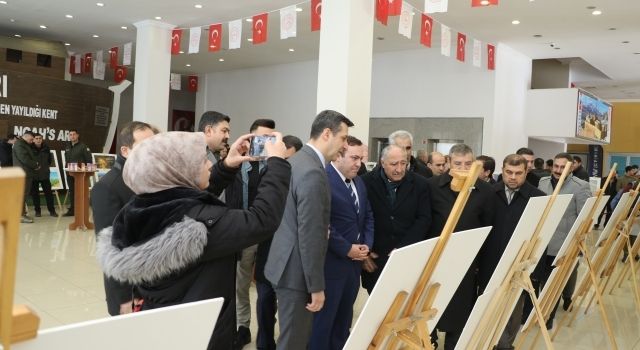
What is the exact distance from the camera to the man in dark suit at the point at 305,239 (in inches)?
98.4

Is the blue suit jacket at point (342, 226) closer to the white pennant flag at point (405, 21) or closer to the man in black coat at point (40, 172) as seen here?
the white pennant flag at point (405, 21)

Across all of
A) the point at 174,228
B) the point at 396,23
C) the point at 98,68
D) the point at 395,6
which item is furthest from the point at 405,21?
the point at 98,68

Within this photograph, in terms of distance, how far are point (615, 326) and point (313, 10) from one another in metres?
5.62

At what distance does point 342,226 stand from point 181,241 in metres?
1.70

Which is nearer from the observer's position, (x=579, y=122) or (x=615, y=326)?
(x=615, y=326)

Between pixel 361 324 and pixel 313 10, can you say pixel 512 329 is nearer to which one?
pixel 361 324

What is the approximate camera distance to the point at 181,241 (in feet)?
4.71

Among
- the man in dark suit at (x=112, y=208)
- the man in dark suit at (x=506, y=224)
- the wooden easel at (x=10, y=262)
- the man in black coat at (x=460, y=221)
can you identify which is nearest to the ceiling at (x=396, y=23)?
the man in dark suit at (x=506, y=224)

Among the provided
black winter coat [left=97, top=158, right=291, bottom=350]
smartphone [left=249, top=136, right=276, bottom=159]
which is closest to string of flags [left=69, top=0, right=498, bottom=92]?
smartphone [left=249, top=136, right=276, bottom=159]

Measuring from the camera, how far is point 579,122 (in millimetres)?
12391

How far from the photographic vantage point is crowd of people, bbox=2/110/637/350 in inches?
58.7

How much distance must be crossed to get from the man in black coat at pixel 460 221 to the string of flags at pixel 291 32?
10.8 feet

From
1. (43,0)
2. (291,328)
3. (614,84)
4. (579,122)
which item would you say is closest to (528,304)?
(291,328)

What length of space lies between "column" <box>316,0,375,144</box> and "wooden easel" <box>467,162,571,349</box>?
439cm
